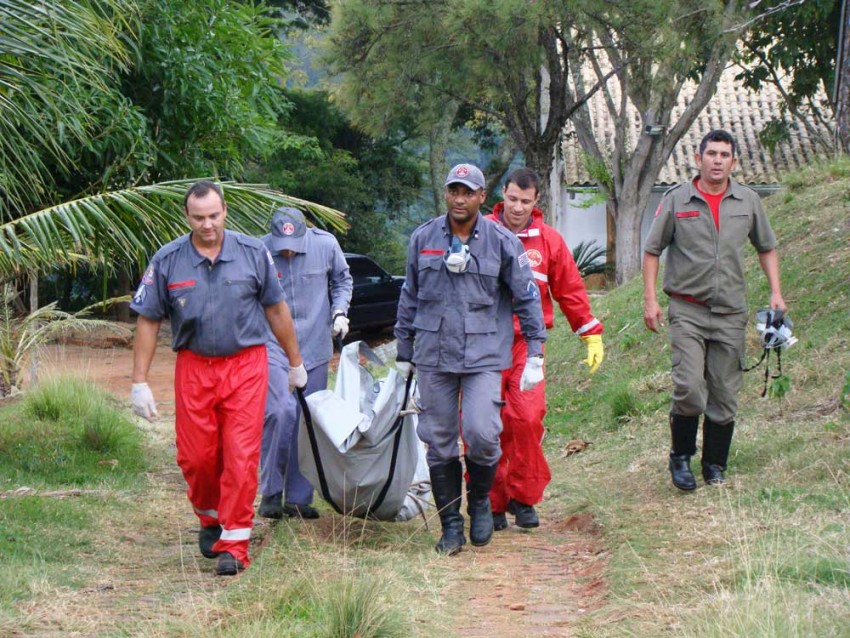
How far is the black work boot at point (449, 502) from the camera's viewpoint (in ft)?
21.6

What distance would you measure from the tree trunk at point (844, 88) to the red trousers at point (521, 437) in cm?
1142

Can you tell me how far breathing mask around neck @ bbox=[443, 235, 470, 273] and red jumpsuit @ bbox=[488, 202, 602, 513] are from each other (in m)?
0.70

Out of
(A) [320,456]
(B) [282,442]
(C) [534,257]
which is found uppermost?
(C) [534,257]

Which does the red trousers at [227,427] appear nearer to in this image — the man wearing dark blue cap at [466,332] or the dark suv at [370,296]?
the man wearing dark blue cap at [466,332]

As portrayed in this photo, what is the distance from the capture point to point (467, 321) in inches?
258

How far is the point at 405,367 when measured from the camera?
22.8ft

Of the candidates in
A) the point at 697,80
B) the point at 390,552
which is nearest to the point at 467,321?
the point at 390,552

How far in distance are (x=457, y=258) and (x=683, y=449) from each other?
196 cm

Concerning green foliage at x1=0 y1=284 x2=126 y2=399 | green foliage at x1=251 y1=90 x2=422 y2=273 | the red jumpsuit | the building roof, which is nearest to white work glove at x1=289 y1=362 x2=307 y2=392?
the red jumpsuit

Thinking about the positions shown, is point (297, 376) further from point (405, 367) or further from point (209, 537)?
point (209, 537)

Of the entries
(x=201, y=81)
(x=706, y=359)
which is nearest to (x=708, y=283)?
(x=706, y=359)

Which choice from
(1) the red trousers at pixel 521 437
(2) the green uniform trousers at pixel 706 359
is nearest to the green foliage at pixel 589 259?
(2) the green uniform trousers at pixel 706 359

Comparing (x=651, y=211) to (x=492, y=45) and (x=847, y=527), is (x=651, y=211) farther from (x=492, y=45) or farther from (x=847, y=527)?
(x=847, y=527)

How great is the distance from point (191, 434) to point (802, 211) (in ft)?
33.9
